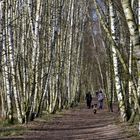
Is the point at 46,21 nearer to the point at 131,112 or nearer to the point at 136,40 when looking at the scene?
the point at 131,112

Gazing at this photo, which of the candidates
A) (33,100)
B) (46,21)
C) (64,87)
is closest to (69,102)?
(64,87)

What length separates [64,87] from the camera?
43.2 meters

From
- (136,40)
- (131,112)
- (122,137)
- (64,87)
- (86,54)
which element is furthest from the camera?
(86,54)

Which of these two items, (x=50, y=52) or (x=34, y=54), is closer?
(x=34, y=54)

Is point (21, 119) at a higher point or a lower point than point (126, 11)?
lower

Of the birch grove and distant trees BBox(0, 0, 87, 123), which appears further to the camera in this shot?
distant trees BBox(0, 0, 87, 123)

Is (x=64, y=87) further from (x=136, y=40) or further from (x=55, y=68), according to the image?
(x=136, y=40)

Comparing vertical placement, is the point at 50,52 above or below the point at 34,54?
above

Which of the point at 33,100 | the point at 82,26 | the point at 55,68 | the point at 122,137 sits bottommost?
the point at 122,137

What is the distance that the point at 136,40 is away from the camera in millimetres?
9805

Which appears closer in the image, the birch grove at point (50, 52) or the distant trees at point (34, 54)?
the birch grove at point (50, 52)

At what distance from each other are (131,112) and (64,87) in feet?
74.8

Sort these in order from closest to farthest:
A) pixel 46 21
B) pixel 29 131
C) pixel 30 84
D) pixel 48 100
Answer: pixel 29 131 < pixel 30 84 < pixel 46 21 < pixel 48 100

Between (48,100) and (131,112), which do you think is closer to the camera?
(131,112)
